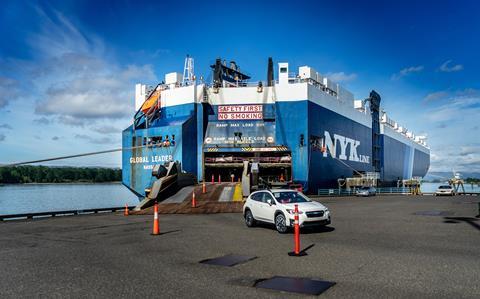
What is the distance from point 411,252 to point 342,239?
2716 mm

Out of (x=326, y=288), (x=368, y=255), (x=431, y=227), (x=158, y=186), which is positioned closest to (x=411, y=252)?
(x=368, y=255)

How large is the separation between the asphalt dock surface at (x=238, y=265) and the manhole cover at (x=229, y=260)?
10.3 inches

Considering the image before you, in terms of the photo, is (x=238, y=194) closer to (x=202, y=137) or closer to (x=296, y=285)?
(x=202, y=137)

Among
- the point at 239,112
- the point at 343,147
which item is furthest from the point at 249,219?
the point at 343,147

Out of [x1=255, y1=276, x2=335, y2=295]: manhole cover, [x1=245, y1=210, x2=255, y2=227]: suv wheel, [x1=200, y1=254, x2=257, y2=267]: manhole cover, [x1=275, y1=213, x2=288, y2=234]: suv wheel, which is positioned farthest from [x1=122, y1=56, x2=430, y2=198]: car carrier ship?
[x1=255, y1=276, x2=335, y2=295]: manhole cover

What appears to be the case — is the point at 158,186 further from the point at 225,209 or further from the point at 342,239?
the point at 342,239

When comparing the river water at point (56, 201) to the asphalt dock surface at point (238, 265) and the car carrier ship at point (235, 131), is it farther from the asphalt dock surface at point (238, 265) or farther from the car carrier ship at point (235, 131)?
the asphalt dock surface at point (238, 265)

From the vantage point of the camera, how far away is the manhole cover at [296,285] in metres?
6.83

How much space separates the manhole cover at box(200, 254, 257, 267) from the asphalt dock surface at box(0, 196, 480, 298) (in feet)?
0.86

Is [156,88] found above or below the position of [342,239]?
above

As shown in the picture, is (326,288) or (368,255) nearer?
(326,288)

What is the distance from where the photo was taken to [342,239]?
41.3 feet

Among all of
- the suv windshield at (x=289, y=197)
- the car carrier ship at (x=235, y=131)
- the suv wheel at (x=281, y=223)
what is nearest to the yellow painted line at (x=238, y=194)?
the car carrier ship at (x=235, y=131)

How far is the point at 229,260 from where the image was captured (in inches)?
377
